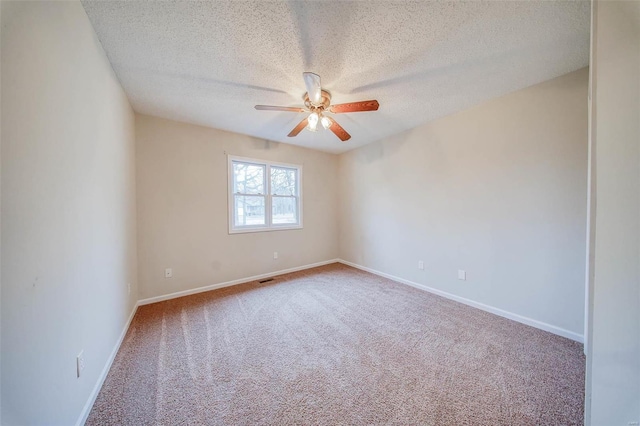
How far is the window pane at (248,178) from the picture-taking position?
3.54 m

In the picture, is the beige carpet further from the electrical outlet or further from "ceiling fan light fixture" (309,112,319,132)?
"ceiling fan light fixture" (309,112,319,132)

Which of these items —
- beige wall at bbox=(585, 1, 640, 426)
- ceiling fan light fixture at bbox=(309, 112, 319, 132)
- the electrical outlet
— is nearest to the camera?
beige wall at bbox=(585, 1, 640, 426)

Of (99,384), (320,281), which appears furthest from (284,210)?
(99,384)

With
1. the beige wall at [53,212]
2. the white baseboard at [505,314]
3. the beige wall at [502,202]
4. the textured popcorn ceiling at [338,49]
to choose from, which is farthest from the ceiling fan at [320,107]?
the white baseboard at [505,314]

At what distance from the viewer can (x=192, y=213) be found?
3113 mm

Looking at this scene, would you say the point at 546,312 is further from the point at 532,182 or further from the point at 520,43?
the point at 520,43

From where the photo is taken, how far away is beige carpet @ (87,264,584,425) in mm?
1293

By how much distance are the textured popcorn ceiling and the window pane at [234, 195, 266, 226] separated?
1533mm

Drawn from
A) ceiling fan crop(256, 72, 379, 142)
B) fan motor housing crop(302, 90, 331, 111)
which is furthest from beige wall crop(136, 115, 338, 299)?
fan motor housing crop(302, 90, 331, 111)

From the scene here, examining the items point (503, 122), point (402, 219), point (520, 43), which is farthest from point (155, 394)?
point (503, 122)

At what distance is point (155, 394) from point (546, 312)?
3.46m

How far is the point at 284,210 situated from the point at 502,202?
3.26m

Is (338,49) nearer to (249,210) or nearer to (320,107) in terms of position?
(320,107)

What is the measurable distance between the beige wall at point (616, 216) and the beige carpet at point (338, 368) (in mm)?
803
